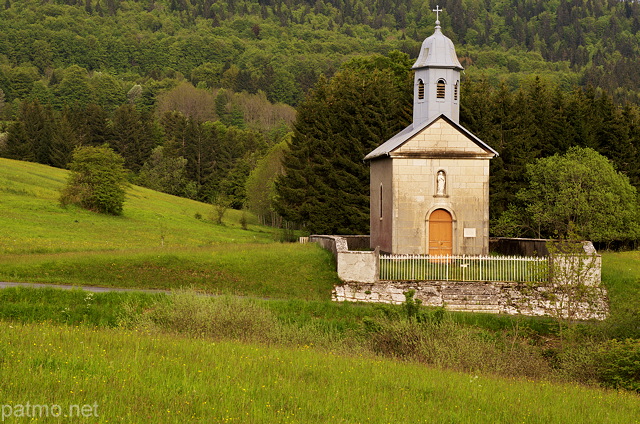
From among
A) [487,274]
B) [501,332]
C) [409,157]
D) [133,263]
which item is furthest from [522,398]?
[409,157]

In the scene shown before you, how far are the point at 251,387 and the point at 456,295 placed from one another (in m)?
17.1

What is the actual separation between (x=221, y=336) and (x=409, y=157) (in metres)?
17.8

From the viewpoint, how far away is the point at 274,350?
49.8 feet

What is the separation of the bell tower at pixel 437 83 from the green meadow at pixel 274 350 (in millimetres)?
9429

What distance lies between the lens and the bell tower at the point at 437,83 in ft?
121

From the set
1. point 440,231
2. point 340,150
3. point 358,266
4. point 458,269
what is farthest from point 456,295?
point 340,150

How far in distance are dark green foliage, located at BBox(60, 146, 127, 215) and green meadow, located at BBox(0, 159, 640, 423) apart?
25520 millimetres

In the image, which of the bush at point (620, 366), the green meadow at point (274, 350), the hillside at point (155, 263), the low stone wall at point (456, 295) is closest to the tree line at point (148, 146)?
the hillside at point (155, 263)

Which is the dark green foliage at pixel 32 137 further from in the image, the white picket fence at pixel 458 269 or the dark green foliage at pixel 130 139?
the white picket fence at pixel 458 269

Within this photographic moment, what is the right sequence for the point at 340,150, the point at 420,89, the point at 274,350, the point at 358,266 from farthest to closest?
the point at 340,150 < the point at 420,89 < the point at 358,266 < the point at 274,350

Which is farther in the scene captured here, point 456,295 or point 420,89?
point 420,89

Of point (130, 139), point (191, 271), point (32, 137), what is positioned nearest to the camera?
point (191, 271)

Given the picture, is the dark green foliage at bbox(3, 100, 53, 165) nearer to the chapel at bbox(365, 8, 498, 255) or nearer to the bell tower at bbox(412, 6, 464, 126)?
the bell tower at bbox(412, 6, 464, 126)

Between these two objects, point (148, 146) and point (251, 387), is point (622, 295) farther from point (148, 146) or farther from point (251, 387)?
point (148, 146)
